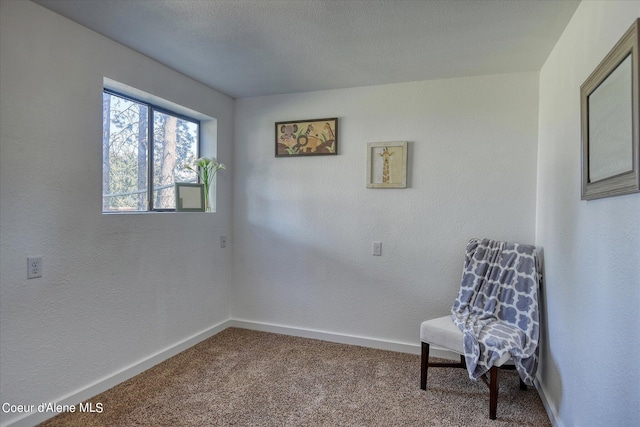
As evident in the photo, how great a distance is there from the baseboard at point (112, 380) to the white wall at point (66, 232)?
2 centimetres

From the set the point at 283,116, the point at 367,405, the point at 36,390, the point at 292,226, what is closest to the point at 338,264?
the point at 292,226

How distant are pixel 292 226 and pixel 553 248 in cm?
204

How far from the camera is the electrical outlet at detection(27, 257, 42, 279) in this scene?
1.79m

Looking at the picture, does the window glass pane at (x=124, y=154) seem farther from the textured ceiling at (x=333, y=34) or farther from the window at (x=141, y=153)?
the textured ceiling at (x=333, y=34)

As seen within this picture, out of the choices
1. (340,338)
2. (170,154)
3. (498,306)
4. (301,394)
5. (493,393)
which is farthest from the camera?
(340,338)

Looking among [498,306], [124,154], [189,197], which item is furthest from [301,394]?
[124,154]

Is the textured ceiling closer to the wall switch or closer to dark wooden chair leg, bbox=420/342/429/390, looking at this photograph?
the wall switch

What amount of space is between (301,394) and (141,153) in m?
2.10

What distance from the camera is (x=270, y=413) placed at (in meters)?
1.96

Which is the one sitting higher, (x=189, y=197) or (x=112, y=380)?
(x=189, y=197)

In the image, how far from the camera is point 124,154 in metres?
2.45

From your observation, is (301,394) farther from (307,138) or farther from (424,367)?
(307,138)

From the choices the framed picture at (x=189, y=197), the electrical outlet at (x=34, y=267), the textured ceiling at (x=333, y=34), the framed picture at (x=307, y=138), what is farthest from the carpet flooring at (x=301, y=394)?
the textured ceiling at (x=333, y=34)

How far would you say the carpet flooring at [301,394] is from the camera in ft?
6.24
